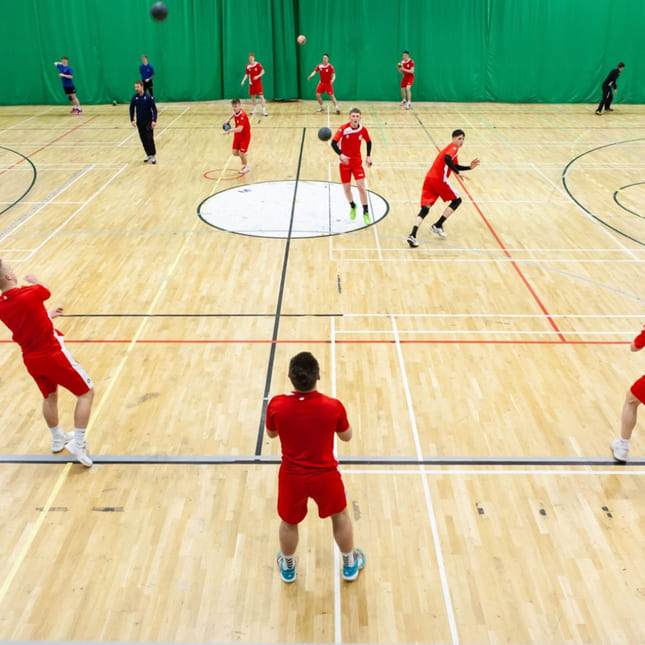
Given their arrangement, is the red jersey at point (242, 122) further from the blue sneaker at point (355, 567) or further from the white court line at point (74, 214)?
the blue sneaker at point (355, 567)

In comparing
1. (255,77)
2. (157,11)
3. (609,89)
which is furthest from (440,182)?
(609,89)

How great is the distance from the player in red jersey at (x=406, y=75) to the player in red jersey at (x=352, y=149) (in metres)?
11.2

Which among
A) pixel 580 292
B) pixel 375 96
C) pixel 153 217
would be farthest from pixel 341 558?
pixel 375 96

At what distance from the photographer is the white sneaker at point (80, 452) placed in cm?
508

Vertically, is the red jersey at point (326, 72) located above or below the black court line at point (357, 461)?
above

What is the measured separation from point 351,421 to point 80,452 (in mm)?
2326

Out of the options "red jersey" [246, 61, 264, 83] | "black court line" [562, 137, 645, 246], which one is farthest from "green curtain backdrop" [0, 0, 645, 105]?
"black court line" [562, 137, 645, 246]

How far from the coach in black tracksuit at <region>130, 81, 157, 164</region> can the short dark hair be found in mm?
10763

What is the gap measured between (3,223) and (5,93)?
13270mm

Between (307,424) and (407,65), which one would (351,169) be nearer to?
(307,424)

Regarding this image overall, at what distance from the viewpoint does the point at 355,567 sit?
4.07 metres

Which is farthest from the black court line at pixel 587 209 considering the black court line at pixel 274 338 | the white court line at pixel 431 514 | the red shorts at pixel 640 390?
the red shorts at pixel 640 390

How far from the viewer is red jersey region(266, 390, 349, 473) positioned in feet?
11.0

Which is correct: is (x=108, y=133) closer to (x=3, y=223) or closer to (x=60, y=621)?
(x=3, y=223)
